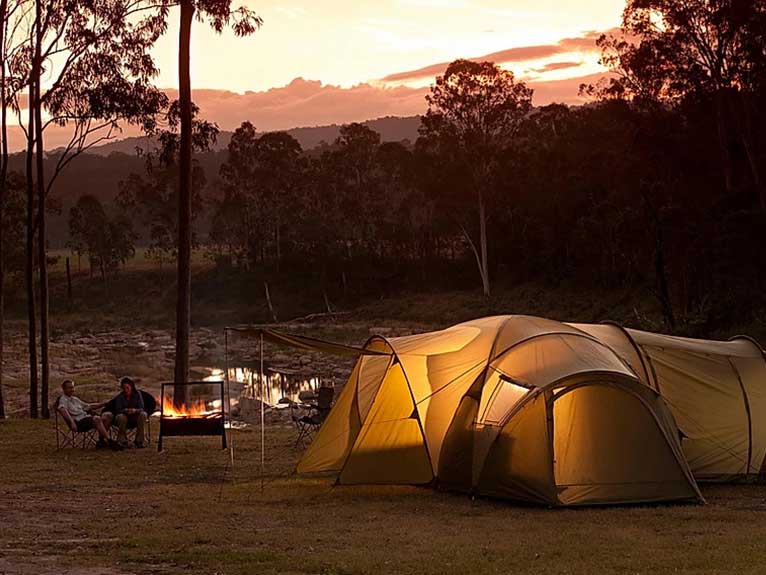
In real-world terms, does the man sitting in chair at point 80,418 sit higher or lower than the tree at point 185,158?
lower

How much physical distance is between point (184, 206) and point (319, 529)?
9.59 metres

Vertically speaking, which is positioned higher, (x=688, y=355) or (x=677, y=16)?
(x=677, y=16)

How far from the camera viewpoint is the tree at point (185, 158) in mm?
17203

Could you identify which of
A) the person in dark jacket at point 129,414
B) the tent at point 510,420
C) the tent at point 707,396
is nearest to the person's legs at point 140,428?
the person in dark jacket at point 129,414

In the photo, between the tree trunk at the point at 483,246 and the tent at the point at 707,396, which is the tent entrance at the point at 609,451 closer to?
the tent at the point at 707,396

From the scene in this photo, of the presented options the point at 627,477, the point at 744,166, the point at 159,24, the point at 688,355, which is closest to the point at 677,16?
the point at 744,166

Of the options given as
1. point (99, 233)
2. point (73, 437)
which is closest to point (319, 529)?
point (73, 437)

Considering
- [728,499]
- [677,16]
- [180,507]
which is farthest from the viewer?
[677,16]

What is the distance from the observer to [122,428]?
1406 centimetres

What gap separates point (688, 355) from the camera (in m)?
11.7

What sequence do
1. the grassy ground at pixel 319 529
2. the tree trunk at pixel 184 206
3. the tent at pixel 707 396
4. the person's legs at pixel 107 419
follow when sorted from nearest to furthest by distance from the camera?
the grassy ground at pixel 319 529 < the tent at pixel 707 396 < the person's legs at pixel 107 419 < the tree trunk at pixel 184 206

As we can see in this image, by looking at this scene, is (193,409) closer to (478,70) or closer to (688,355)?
(688,355)

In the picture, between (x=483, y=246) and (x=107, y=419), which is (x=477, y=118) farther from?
(x=107, y=419)

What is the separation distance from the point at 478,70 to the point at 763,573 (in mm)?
41038
